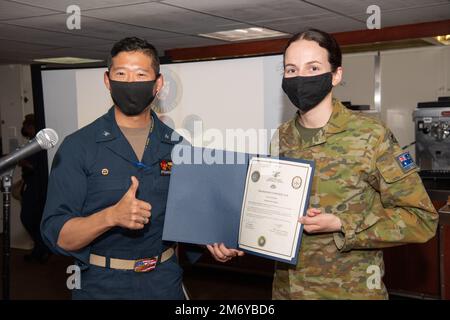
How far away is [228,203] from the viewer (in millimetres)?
1648

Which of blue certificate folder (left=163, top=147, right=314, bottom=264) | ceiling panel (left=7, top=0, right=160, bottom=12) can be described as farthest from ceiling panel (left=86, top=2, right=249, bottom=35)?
blue certificate folder (left=163, top=147, right=314, bottom=264)

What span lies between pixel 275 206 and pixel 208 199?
0.74 ft

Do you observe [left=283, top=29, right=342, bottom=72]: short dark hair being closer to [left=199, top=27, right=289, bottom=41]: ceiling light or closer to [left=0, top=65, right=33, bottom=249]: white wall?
[left=199, top=27, right=289, bottom=41]: ceiling light

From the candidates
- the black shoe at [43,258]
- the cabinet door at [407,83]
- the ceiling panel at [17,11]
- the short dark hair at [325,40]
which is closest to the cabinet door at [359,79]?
the cabinet door at [407,83]

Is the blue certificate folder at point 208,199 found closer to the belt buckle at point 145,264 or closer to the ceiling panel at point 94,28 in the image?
the belt buckle at point 145,264

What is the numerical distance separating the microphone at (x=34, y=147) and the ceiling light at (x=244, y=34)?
155 inches

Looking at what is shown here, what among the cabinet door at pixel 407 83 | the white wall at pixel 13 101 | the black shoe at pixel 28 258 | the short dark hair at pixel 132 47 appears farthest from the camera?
the white wall at pixel 13 101

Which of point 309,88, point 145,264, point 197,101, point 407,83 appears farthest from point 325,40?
point 407,83

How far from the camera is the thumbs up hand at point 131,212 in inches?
56.1

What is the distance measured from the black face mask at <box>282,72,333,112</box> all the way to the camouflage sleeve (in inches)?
10.0

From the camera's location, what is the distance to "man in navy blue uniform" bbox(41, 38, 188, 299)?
158 cm

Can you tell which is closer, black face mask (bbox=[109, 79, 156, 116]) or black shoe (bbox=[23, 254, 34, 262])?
black face mask (bbox=[109, 79, 156, 116])
